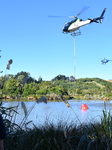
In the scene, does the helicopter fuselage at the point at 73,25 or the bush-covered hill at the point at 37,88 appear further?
the helicopter fuselage at the point at 73,25

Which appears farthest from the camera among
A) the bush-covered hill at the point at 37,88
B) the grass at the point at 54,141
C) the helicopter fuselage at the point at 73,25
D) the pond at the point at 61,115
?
the helicopter fuselage at the point at 73,25

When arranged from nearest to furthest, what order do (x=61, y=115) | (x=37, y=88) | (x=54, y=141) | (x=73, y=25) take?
(x=54, y=141) → (x=61, y=115) → (x=73, y=25) → (x=37, y=88)

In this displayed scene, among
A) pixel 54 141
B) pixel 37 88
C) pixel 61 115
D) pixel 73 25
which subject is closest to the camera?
pixel 54 141

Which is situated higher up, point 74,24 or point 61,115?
point 74,24

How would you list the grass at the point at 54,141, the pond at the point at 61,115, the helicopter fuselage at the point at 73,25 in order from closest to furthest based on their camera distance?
the grass at the point at 54,141 < the pond at the point at 61,115 < the helicopter fuselage at the point at 73,25

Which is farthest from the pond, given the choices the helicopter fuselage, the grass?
the helicopter fuselage

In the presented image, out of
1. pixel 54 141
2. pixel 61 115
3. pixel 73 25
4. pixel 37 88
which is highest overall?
pixel 73 25

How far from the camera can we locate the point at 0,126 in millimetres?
A: 1150

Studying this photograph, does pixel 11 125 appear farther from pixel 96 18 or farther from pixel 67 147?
pixel 96 18

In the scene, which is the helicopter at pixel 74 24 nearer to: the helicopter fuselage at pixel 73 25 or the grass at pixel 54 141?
the helicopter fuselage at pixel 73 25

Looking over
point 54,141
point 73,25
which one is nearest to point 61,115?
point 54,141

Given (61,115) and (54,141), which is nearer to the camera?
(54,141)

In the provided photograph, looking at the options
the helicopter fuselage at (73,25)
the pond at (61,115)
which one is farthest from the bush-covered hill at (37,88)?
the helicopter fuselage at (73,25)

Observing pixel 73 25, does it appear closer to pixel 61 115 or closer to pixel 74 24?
pixel 74 24
